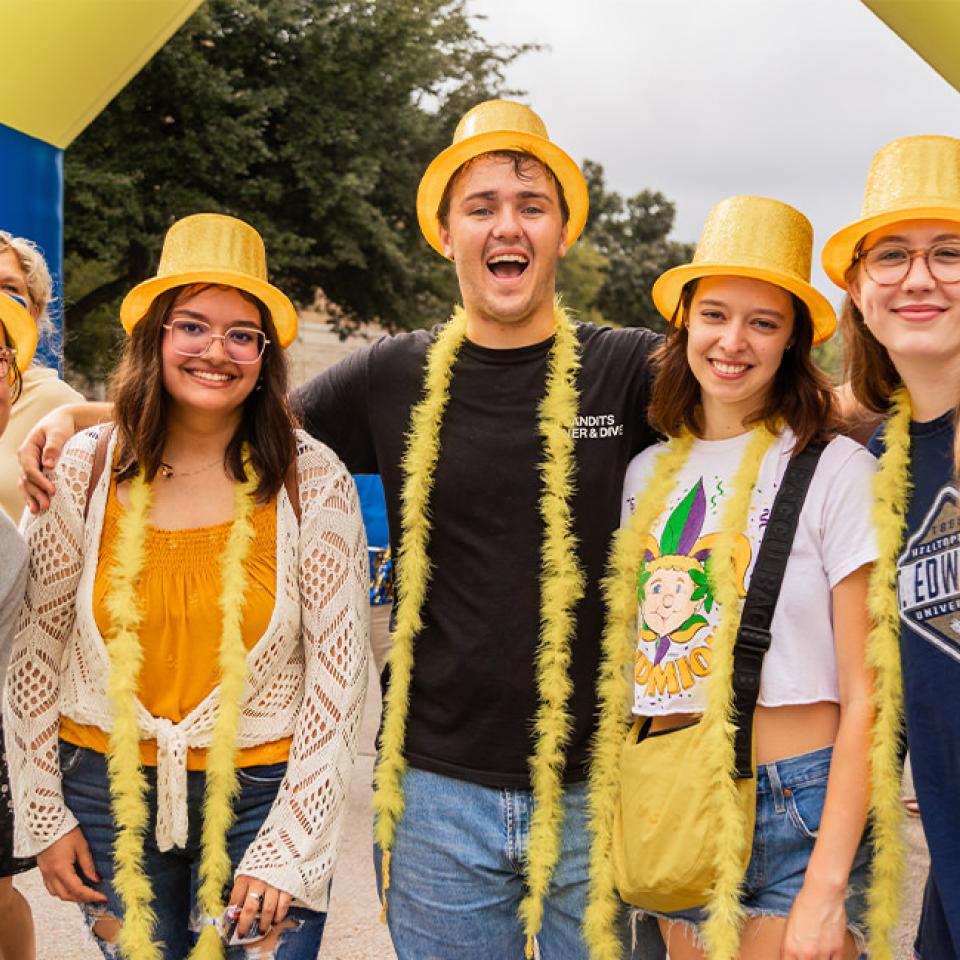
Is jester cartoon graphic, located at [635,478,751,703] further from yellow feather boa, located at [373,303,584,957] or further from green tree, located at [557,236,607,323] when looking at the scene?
green tree, located at [557,236,607,323]

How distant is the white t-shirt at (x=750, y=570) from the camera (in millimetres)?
1966

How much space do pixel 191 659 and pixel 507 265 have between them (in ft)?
3.66

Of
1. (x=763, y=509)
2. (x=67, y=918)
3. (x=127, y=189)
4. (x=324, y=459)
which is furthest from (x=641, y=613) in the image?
(x=127, y=189)

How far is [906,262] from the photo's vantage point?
2.04 m

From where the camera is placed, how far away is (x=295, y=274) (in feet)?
46.5

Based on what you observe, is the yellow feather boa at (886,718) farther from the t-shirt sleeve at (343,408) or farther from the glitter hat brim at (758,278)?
the t-shirt sleeve at (343,408)

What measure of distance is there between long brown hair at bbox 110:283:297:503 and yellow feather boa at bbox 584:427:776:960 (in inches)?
30.7

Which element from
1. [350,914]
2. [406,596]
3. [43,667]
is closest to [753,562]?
[406,596]

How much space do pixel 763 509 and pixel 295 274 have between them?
12820mm

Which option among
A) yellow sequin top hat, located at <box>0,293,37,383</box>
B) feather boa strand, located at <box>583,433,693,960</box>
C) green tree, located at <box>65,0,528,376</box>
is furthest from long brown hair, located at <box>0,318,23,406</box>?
green tree, located at <box>65,0,528,376</box>

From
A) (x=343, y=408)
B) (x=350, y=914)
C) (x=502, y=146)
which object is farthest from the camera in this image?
(x=350, y=914)

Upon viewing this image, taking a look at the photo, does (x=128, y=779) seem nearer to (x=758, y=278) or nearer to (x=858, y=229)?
(x=758, y=278)

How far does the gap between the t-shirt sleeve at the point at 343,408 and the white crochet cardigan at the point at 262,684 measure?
0.34 m

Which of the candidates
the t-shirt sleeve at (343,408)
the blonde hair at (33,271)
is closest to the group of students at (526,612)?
the t-shirt sleeve at (343,408)
